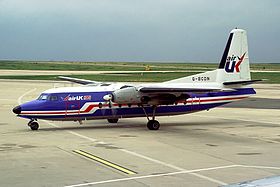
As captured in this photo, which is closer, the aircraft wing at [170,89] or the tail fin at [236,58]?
the aircraft wing at [170,89]

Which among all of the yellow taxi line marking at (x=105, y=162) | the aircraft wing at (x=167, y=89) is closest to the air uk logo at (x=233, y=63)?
the aircraft wing at (x=167, y=89)

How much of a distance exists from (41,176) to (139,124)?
14.0 metres

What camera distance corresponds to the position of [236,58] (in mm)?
27453

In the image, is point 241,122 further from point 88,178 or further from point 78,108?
point 88,178

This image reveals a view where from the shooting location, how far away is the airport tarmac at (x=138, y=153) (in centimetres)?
1269

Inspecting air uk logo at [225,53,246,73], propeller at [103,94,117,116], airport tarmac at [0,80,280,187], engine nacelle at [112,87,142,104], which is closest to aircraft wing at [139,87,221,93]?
engine nacelle at [112,87,142,104]

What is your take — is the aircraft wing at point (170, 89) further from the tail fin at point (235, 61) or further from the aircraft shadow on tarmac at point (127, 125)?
the tail fin at point (235, 61)

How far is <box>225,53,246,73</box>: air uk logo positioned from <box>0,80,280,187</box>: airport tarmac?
308 centimetres

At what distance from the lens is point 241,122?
90.0 ft

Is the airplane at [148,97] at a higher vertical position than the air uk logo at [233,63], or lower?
lower

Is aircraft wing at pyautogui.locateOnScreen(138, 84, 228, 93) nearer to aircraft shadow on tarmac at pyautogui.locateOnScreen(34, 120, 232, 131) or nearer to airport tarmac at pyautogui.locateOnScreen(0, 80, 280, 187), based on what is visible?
airport tarmac at pyautogui.locateOnScreen(0, 80, 280, 187)

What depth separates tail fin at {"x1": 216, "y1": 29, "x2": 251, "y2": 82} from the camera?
89.3ft

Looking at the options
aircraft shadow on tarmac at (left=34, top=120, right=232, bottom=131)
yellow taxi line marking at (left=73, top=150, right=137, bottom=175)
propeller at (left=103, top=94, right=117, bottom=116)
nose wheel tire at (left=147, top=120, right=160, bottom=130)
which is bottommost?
aircraft shadow on tarmac at (left=34, top=120, right=232, bottom=131)

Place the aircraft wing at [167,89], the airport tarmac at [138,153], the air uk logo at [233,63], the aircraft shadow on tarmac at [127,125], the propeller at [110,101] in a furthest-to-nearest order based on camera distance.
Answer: the air uk logo at [233,63] → the aircraft shadow on tarmac at [127,125] → the propeller at [110,101] → the aircraft wing at [167,89] → the airport tarmac at [138,153]
